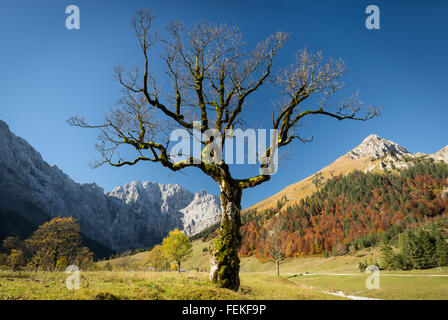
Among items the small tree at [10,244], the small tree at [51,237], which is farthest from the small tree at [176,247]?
the small tree at [10,244]

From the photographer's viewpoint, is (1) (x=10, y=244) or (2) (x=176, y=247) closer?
(1) (x=10, y=244)

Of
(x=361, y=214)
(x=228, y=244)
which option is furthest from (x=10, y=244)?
(x=361, y=214)

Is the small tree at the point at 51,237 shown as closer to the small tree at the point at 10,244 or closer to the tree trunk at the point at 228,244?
the small tree at the point at 10,244

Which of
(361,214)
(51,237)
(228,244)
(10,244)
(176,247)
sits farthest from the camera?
(361,214)

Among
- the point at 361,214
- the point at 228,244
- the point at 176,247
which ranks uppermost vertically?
the point at 228,244

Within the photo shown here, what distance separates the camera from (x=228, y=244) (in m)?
10.8

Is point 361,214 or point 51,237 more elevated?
point 51,237

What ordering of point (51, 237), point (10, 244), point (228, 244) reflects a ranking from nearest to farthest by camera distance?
point (228, 244) → point (51, 237) → point (10, 244)

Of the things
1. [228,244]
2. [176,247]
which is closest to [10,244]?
[176,247]

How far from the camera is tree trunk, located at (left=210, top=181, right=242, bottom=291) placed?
10312mm

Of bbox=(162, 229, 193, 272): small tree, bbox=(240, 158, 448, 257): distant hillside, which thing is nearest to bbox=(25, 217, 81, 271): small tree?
bbox=(162, 229, 193, 272): small tree

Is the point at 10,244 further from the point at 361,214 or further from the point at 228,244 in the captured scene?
the point at 361,214

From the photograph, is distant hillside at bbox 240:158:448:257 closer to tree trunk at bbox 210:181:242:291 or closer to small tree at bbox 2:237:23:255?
small tree at bbox 2:237:23:255

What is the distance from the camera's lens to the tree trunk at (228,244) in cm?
1031
